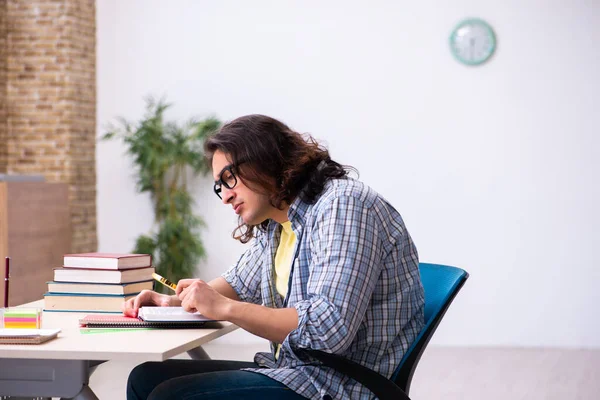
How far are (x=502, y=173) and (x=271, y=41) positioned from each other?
6.54 ft

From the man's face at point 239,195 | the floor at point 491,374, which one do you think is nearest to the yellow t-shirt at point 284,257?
the man's face at point 239,195

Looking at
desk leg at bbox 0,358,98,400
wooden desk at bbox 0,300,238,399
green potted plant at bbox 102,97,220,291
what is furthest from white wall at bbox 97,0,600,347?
desk leg at bbox 0,358,98,400

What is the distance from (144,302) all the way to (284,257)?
0.44 meters

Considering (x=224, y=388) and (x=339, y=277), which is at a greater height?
(x=339, y=277)

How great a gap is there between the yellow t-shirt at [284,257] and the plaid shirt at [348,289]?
0.52 ft

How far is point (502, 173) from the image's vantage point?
612 centimetres

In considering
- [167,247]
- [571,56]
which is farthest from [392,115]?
[167,247]

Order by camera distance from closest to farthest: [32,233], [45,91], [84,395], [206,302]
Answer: [84,395]
[206,302]
[32,233]
[45,91]

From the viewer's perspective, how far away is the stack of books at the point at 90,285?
2.64 metres

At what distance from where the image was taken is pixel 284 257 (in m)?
2.47

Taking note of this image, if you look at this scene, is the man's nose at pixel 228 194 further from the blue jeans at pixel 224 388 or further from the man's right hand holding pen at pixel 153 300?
the blue jeans at pixel 224 388

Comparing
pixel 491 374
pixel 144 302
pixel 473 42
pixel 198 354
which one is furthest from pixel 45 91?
pixel 144 302

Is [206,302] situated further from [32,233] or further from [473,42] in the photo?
[473,42]

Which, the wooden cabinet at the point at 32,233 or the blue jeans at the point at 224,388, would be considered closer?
the blue jeans at the point at 224,388
